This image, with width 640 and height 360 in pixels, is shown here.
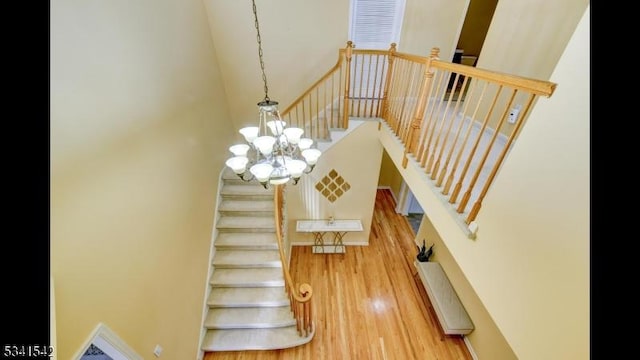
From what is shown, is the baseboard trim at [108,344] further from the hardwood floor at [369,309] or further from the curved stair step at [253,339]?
the hardwood floor at [369,309]

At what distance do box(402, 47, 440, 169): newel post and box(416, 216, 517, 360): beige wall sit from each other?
4.11 feet

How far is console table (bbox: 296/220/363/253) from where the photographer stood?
4.63 metres

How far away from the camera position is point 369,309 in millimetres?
3770

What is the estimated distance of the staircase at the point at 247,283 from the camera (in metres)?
3.19

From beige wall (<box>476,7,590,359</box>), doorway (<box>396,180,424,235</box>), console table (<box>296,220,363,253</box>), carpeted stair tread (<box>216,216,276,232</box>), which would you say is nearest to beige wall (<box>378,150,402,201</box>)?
doorway (<box>396,180,424,235</box>)

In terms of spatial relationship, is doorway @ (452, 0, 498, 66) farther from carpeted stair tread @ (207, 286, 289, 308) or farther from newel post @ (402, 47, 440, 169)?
carpeted stair tread @ (207, 286, 289, 308)

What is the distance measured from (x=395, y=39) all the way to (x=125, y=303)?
4.76 metres

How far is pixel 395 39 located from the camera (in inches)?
157

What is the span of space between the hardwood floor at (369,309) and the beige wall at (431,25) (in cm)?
369

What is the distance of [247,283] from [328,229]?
1756 millimetres

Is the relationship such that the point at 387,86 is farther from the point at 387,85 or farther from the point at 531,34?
the point at 531,34

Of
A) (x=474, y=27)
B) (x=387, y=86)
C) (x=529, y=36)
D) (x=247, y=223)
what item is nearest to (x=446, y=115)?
(x=387, y=86)

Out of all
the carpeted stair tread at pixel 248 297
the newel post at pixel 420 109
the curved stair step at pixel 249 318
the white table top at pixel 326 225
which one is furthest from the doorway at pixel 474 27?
the curved stair step at pixel 249 318
